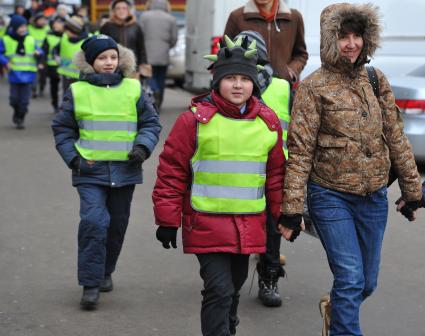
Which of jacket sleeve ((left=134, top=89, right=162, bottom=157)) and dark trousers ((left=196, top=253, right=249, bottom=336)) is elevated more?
jacket sleeve ((left=134, top=89, right=162, bottom=157))

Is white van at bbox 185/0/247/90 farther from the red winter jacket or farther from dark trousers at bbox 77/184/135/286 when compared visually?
the red winter jacket

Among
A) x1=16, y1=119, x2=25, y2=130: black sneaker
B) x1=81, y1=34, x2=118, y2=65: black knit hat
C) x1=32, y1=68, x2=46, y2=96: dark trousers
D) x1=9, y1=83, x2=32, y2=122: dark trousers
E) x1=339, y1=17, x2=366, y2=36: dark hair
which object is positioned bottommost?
x1=32, y1=68, x2=46, y2=96: dark trousers

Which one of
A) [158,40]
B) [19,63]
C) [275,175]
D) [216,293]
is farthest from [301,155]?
[158,40]

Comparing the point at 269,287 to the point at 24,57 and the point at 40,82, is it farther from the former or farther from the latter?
the point at 40,82

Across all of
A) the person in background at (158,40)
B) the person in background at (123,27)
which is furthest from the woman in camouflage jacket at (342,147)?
the person in background at (158,40)

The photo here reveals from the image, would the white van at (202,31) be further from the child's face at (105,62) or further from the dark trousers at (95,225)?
the dark trousers at (95,225)

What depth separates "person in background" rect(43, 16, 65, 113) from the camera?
17750 millimetres

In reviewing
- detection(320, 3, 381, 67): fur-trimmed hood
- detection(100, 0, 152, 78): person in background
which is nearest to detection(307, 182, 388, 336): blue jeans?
detection(320, 3, 381, 67): fur-trimmed hood

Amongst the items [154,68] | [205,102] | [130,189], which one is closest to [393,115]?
[205,102]

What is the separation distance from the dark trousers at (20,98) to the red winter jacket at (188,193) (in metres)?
10.6

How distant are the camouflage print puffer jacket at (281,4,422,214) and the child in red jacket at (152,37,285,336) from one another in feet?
0.61

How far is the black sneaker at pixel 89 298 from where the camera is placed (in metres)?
6.10

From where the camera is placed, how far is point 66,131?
625 centimetres

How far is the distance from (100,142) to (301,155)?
1861 millimetres
